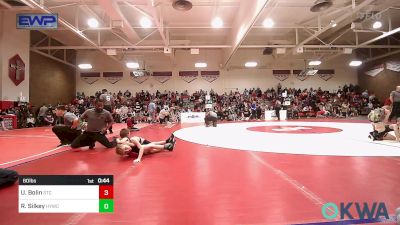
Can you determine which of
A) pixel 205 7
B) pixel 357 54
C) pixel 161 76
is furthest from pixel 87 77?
pixel 357 54

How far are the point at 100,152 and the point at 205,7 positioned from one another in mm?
9279

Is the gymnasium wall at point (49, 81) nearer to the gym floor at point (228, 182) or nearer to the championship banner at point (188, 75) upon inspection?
the championship banner at point (188, 75)

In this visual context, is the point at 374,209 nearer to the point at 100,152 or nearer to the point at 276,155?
the point at 276,155

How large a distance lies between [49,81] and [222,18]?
1167cm

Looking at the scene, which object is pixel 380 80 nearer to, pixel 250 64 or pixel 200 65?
pixel 250 64

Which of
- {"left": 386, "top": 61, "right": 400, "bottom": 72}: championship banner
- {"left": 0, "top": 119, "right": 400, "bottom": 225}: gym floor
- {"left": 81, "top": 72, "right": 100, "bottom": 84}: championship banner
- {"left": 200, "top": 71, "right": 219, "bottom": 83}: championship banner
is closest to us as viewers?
{"left": 0, "top": 119, "right": 400, "bottom": 225}: gym floor

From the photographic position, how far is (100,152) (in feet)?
16.4

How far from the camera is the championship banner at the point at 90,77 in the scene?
20.1 meters

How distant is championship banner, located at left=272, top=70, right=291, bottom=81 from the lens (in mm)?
20516

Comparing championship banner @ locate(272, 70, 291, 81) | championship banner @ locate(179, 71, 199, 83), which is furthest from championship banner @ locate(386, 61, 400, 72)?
championship banner @ locate(179, 71, 199, 83)

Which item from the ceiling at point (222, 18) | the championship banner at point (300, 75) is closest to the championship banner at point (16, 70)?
the ceiling at point (222, 18)

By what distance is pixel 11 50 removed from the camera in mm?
12508

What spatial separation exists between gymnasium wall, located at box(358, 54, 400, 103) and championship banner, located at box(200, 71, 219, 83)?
462 inches

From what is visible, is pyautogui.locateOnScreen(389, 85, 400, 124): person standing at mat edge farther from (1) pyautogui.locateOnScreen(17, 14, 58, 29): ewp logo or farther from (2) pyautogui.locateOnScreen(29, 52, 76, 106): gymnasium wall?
(2) pyautogui.locateOnScreen(29, 52, 76, 106): gymnasium wall
